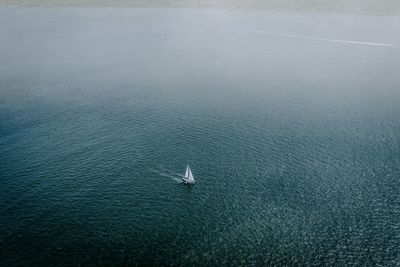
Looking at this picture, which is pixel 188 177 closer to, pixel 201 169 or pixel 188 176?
pixel 188 176

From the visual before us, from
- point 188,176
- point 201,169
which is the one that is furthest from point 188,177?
point 201,169

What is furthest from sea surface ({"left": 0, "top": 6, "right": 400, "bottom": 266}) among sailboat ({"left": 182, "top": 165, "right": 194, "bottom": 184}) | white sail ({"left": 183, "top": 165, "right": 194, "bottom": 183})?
white sail ({"left": 183, "top": 165, "right": 194, "bottom": 183})

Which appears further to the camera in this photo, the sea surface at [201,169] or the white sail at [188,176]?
the white sail at [188,176]

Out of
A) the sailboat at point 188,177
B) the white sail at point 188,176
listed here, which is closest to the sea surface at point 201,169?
the sailboat at point 188,177

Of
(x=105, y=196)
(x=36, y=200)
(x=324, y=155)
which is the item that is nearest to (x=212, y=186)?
(x=105, y=196)

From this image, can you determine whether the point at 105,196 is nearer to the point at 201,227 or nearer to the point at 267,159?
the point at 201,227

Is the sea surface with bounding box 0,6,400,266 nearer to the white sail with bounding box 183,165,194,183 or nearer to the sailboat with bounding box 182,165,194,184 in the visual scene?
the sailboat with bounding box 182,165,194,184

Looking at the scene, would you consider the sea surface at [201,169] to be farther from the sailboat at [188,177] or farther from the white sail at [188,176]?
the white sail at [188,176]

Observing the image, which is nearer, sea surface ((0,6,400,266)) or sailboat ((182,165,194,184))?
sea surface ((0,6,400,266))

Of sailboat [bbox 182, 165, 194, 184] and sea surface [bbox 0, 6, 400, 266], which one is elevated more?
sailboat [bbox 182, 165, 194, 184]
